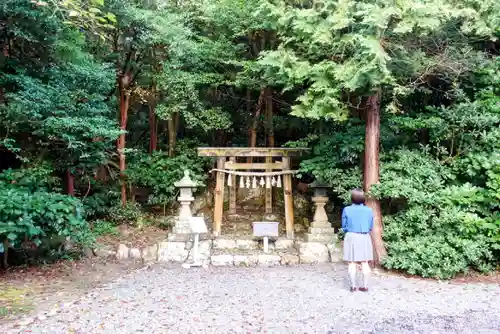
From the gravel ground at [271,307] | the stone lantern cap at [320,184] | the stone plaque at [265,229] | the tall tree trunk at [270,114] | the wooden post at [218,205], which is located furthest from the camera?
the tall tree trunk at [270,114]

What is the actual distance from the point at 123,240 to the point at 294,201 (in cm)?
394

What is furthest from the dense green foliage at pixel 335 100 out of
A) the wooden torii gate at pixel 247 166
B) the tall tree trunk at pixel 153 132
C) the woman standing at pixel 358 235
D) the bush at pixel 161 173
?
the tall tree trunk at pixel 153 132

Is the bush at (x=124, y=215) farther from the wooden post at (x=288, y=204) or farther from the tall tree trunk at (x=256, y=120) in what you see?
the wooden post at (x=288, y=204)

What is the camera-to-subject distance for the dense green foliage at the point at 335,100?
525 cm

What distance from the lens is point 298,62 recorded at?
579cm

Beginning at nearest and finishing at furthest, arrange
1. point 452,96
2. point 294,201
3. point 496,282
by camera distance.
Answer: point 496,282, point 452,96, point 294,201

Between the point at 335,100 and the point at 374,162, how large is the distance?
4.48 feet

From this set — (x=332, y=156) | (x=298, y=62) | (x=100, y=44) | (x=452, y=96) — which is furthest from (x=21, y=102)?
(x=452, y=96)

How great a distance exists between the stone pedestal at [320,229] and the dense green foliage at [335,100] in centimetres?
97

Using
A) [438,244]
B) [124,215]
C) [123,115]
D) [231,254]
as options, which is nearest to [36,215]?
[124,215]

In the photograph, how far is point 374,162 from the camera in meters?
6.07

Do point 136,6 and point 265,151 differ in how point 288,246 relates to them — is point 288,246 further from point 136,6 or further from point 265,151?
point 136,6

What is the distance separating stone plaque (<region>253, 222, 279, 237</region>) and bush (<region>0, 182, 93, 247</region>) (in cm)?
294

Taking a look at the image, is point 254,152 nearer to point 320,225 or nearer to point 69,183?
point 320,225
